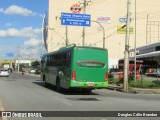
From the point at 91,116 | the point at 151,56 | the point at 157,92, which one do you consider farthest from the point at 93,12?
the point at 91,116

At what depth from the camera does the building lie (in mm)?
141875

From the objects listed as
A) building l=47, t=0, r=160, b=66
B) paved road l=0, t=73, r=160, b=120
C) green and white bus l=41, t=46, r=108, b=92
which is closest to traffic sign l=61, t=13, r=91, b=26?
green and white bus l=41, t=46, r=108, b=92

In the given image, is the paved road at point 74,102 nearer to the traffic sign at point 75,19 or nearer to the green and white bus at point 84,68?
the green and white bus at point 84,68

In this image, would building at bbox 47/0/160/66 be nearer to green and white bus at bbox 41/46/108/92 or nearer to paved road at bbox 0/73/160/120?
green and white bus at bbox 41/46/108/92

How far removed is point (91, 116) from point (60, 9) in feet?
436

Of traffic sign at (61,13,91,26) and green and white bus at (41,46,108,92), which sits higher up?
traffic sign at (61,13,91,26)

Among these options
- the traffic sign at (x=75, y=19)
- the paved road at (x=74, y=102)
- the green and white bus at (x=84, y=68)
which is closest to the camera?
the paved road at (x=74, y=102)

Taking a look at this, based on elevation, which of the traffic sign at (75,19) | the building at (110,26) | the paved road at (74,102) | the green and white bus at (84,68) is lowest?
the paved road at (74,102)

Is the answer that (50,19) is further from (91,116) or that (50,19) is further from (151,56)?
(91,116)

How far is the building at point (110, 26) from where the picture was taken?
14188cm

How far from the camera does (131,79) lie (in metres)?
38.2

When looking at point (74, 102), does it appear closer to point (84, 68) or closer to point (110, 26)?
point (84, 68)

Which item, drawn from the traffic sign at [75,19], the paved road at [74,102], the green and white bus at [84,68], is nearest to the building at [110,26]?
the traffic sign at [75,19]

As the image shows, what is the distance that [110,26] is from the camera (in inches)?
5709
